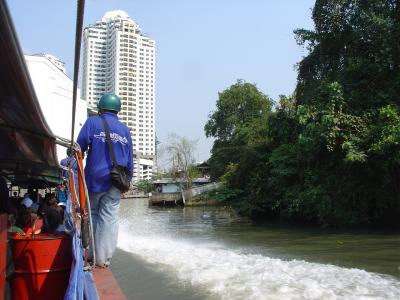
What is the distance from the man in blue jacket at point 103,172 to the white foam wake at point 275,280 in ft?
Result: 9.99

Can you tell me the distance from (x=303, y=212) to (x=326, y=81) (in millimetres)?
6281

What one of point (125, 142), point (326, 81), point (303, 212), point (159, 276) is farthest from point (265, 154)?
point (125, 142)

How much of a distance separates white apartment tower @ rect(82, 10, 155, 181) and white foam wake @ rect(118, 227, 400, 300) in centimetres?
325

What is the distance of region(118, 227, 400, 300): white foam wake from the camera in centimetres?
621

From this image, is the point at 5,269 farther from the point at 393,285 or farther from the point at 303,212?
the point at 303,212

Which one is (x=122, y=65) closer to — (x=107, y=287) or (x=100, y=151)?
(x=100, y=151)

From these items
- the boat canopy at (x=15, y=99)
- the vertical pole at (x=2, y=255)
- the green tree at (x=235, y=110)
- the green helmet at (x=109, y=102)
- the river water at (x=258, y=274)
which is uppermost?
the green tree at (x=235, y=110)

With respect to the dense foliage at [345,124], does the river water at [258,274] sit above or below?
below

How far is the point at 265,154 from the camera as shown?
86.4 ft

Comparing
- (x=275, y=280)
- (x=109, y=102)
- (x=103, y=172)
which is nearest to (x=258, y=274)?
(x=275, y=280)

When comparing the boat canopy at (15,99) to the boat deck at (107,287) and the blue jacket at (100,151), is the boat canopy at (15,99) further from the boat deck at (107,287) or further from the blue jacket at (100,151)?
the boat deck at (107,287)

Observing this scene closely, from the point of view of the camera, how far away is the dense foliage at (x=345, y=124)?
51.6 ft

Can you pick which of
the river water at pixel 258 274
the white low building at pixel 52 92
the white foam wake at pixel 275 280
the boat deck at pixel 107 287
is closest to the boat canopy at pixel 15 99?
the boat deck at pixel 107 287

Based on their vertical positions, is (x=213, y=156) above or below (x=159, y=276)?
above
